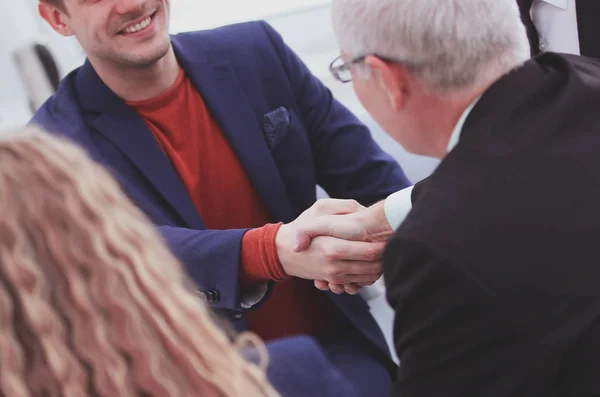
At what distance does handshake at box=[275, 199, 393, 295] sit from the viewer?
49.3 inches

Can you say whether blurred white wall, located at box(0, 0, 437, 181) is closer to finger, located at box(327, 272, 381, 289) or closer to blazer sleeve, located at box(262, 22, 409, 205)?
blazer sleeve, located at box(262, 22, 409, 205)

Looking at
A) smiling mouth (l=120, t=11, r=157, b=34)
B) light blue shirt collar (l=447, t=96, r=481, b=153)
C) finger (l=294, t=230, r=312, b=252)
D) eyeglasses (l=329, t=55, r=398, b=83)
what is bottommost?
finger (l=294, t=230, r=312, b=252)

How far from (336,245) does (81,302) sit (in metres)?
0.73

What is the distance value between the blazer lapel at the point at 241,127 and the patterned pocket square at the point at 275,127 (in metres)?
0.01

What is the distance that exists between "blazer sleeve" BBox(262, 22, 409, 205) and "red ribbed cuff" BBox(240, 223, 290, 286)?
0.94 ft

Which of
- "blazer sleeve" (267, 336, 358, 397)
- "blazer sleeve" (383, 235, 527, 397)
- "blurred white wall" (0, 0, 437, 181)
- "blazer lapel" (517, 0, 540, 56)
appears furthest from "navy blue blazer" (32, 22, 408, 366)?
"blurred white wall" (0, 0, 437, 181)

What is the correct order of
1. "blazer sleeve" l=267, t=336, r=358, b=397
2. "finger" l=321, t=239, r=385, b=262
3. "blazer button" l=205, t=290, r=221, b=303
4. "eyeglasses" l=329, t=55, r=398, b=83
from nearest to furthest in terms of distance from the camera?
"blazer sleeve" l=267, t=336, r=358, b=397 → "eyeglasses" l=329, t=55, r=398, b=83 → "finger" l=321, t=239, r=385, b=262 → "blazer button" l=205, t=290, r=221, b=303

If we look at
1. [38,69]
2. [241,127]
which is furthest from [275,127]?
[38,69]

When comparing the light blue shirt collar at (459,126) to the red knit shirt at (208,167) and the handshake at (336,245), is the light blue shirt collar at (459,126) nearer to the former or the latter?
the handshake at (336,245)

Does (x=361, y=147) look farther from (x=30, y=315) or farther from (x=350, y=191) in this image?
(x=30, y=315)

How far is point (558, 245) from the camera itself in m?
0.78

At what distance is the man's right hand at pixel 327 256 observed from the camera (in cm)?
125

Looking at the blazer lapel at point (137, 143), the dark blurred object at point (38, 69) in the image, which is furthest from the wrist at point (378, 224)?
the dark blurred object at point (38, 69)

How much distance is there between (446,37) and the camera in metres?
0.90
